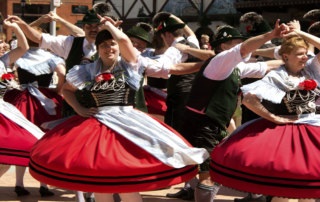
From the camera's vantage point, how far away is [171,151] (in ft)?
13.9

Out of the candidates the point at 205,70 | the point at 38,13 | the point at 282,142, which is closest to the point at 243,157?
the point at 282,142

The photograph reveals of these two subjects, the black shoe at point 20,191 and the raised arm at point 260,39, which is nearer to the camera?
the raised arm at point 260,39

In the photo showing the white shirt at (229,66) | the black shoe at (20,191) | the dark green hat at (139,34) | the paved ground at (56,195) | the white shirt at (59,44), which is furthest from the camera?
the dark green hat at (139,34)

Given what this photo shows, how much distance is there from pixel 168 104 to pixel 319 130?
2.78 metres

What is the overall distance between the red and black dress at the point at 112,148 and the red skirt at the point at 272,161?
247 millimetres

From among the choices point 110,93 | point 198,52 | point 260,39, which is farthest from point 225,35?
point 110,93

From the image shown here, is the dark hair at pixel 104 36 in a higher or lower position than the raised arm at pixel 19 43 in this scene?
higher

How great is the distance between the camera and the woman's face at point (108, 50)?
457cm

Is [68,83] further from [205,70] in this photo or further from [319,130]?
[319,130]

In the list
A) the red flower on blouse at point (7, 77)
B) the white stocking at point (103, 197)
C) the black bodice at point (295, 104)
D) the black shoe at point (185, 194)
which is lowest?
the black shoe at point (185, 194)

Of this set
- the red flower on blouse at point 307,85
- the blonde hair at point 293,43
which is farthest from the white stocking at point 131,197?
the blonde hair at point 293,43

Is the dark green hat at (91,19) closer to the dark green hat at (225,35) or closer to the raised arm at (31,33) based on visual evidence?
the raised arm at (31,33)

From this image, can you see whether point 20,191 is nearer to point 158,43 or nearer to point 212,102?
point 158,43

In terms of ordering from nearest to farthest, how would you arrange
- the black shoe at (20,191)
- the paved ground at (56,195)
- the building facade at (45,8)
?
the paved ground at (56,195) → the black shoe at (20,191) → the building facade at (45,8)
